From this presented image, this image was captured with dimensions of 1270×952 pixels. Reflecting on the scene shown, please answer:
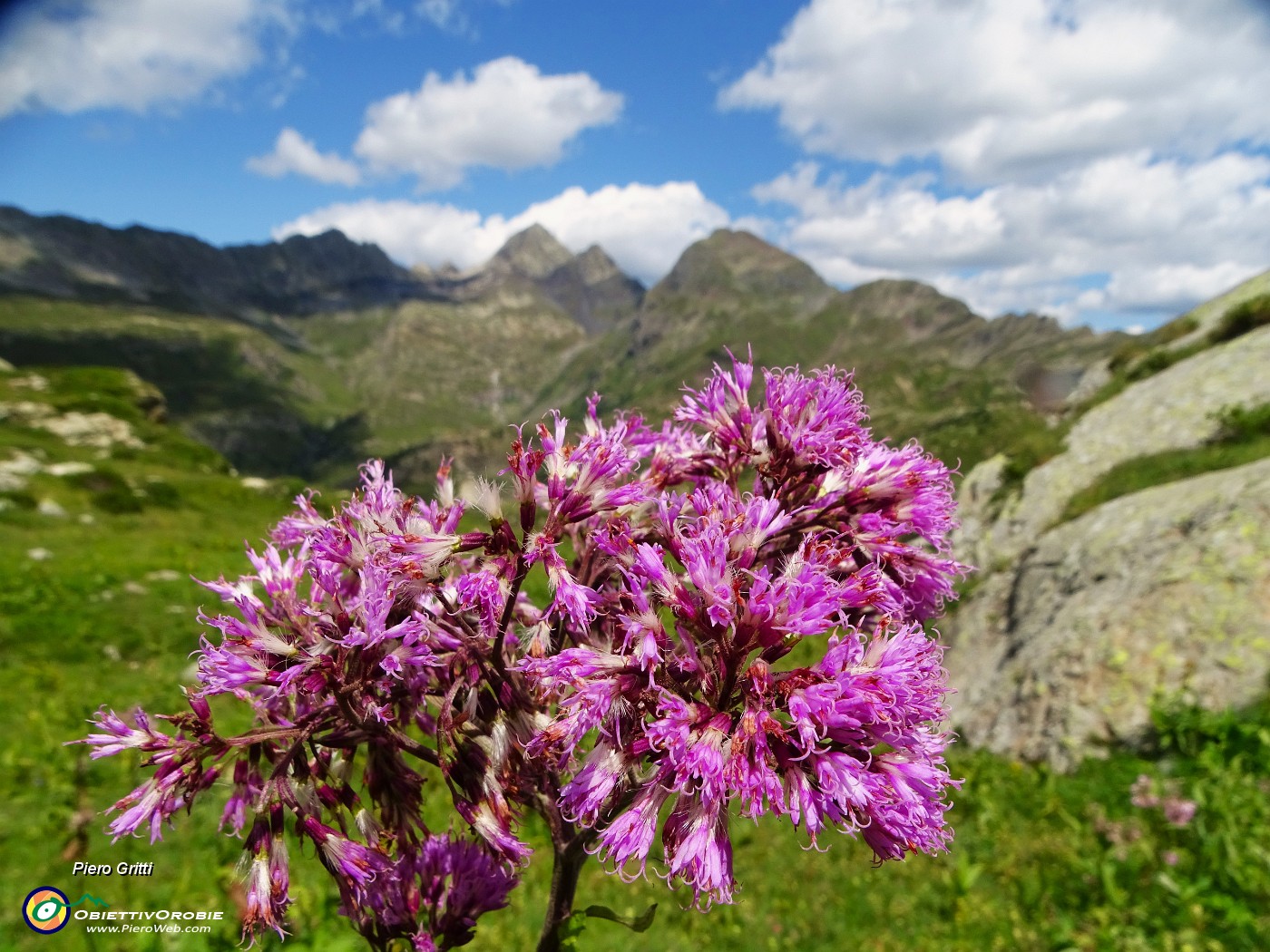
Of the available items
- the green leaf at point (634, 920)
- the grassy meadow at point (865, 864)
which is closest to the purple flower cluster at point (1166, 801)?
the grassy meadow at point (865, 864)

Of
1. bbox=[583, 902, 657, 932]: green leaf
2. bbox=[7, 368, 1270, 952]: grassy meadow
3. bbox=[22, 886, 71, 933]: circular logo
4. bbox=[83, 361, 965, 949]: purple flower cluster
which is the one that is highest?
bbox=[83, 361, 965, 949]: purple flower cluster

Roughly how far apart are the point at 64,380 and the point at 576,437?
8688cm

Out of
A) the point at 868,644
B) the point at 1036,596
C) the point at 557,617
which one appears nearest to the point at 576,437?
the point at 557,617

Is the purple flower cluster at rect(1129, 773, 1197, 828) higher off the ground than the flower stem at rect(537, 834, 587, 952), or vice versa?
the flower stem at rect(537, 834, 587, 952)

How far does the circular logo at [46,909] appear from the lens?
6.48 metres

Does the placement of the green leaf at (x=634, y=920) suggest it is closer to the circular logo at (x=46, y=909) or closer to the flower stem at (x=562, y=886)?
the flower stem at (x=562, y=886)

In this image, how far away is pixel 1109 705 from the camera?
1393cm

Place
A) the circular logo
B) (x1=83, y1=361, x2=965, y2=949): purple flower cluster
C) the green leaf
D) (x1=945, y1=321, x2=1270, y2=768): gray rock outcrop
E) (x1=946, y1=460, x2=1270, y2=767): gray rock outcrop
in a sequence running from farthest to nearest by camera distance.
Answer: (x1=945, y1=321, x2=1270, y2=768): gray rock outcrop, (x1=946, y1=460, x2=1270, y2=767): gray rock outcrop, the circular logo, the green leaf, (x1=83, y1=361, x2=965, y2=949): purple flower cluster

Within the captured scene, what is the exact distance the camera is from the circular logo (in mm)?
6480

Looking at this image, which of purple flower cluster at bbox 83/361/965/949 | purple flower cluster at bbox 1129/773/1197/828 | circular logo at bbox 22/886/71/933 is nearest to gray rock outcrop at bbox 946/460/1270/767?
purple flower cluster at bbox 1129/773/1197/828

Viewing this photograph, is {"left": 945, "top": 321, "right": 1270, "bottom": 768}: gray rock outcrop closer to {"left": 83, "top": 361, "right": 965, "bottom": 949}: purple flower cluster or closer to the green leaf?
{"left": 83, "top": 361, "right": 965, "bottom": 949}: purple flower cluster

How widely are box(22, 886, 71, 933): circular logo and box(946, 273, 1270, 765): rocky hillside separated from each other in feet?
A: 48.1

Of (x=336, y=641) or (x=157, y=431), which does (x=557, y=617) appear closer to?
(x=336, y=641)

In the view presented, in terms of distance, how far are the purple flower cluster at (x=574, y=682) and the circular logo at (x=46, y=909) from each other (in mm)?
5149
